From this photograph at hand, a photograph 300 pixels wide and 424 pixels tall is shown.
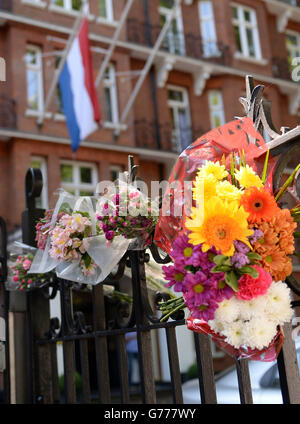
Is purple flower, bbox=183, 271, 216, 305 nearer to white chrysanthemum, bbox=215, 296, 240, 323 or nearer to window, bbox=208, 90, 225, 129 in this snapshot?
white chrysanthemum, bbox=215, 296, 240, 323

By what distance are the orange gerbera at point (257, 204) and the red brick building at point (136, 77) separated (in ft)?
39.8

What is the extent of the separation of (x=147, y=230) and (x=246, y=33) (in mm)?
17872

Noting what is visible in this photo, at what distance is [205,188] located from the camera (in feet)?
4.71

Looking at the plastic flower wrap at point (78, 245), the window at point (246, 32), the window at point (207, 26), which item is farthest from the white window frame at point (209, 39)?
the plastic flower wrap at point (78, 245)

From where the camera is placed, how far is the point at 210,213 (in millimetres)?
1368

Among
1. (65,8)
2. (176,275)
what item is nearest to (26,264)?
(176,275)

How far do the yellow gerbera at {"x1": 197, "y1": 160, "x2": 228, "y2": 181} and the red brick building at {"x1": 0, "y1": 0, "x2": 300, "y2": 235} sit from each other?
12023mm

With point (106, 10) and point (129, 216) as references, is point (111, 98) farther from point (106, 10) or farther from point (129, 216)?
point (129, 216)

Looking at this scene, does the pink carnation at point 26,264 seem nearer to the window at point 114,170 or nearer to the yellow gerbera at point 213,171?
the yellow gerbera at point 213,171

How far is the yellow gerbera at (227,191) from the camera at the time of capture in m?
1.41

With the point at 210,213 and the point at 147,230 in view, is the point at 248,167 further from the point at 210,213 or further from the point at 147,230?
the point at 147,230

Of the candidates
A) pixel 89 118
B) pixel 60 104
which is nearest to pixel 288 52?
pixel 60 104

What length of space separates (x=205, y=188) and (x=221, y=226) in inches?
4.9

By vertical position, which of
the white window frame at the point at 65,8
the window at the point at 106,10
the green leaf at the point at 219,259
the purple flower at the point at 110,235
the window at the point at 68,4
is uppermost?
the window at the point at 106,10
